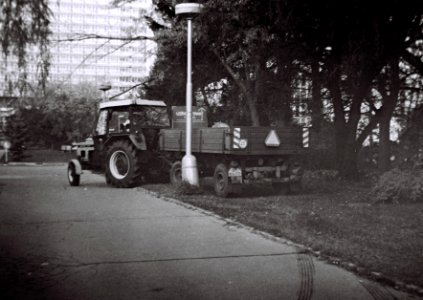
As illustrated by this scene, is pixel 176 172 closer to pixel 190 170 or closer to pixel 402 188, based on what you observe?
pixel 190 170

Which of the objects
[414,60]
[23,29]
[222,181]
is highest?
[414,60]

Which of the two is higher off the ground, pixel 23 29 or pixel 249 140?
pixel 23 29

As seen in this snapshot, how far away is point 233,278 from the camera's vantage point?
5.81 m

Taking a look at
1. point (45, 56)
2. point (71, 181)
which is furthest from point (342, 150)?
point (45, 56)

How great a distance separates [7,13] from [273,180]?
34.0 feet

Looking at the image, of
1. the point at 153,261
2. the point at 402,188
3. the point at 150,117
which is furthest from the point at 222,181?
the point at 153,261

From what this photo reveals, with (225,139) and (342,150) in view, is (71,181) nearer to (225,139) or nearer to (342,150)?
(225,139)

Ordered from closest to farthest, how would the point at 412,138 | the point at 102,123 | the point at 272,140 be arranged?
the point at 272,140, the point at 102,123, the point at 412,138

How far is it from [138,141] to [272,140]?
175 inches

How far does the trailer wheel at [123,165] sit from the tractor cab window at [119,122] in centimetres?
60

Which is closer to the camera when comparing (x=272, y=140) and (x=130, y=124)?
(x=272, y=140)

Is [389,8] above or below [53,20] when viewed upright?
above

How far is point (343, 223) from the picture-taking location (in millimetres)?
9148

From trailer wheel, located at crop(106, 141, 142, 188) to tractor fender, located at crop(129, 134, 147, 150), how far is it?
0.15 meters
